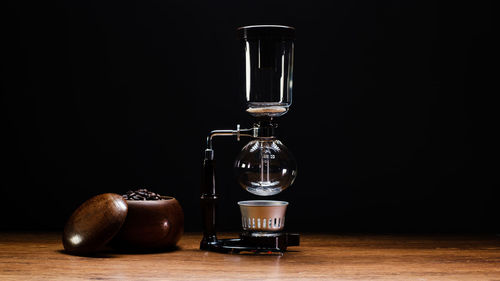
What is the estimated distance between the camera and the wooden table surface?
130 centimetres

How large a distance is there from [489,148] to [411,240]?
0.39 m

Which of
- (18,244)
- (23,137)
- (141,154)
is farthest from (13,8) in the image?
(18,244)

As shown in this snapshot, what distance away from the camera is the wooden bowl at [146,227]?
5.01 ft

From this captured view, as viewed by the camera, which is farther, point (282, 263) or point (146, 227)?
point (146, 227)

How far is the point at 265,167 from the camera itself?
5.05 feet

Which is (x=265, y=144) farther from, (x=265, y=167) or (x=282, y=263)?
(x=282, y=263)

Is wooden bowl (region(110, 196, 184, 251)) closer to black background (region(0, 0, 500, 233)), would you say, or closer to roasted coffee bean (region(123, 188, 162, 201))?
roasted coffee bean (region(123, 188, 162, 201))

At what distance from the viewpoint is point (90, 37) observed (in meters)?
1.95

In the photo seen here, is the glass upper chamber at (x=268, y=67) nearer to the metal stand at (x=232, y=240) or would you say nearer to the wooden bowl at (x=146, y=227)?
the metal stand at (x=232, y=240)

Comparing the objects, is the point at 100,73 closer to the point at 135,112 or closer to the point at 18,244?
the point at 135,112

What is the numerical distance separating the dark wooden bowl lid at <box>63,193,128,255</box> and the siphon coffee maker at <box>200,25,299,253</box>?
0.74 ft

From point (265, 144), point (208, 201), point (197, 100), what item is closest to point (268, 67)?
point (265, 144)

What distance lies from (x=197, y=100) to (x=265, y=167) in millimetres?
471

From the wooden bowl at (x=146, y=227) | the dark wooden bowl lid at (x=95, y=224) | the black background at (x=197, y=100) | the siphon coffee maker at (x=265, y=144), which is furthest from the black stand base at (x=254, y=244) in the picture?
the black background at (x=197, y=100)
